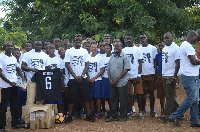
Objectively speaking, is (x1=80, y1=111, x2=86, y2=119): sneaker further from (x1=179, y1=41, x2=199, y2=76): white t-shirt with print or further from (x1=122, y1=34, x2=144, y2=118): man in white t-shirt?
(x1=179, y1=41, x2=199, y2=76): white t-shirt with print

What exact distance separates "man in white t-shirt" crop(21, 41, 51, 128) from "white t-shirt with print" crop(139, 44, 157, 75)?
268 centimetres

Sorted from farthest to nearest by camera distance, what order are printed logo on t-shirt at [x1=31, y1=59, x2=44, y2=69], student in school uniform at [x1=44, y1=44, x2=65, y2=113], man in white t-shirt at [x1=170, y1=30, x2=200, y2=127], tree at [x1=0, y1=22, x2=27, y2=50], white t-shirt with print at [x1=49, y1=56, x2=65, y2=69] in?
tree at [x1=0, y1=22, x2=27, y2=50]
white t-shirt with print at [x1=49, y1=56, x2=65, y2=69]
student in school uniform at [x1=44, y1=44, x2=65, y2=113]
printed logo on t-shirt at [x1=31, y1=59, x2=44, y2=69]
man in white t-shirt at [x1=170, y1=30, x2=200, y2=127]

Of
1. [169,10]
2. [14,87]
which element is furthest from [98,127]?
[169,10]

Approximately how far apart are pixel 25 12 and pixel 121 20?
724 cm

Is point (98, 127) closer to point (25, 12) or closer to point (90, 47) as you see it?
point (90, 47)

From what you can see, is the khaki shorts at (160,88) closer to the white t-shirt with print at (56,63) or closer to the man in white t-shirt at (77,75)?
the man in white t-shirt at (77,75)

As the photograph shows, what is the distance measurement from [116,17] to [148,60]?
689cm

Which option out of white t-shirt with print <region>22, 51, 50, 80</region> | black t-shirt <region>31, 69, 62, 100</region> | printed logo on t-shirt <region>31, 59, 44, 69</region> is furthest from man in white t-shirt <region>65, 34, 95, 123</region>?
printed logo on t-shirt <region>31, 59, 44, 69</region>

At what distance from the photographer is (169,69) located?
8438 mm

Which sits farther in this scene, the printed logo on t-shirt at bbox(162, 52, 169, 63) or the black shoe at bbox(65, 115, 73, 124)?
the black shoe at bbox(65, 115, 73, 124)

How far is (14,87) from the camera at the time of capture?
8.23m

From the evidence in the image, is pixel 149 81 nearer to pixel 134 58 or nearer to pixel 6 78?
pixel 134 58

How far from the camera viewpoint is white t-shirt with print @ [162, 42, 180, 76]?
835cm

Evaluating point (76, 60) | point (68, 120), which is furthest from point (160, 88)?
point (68, 120)
